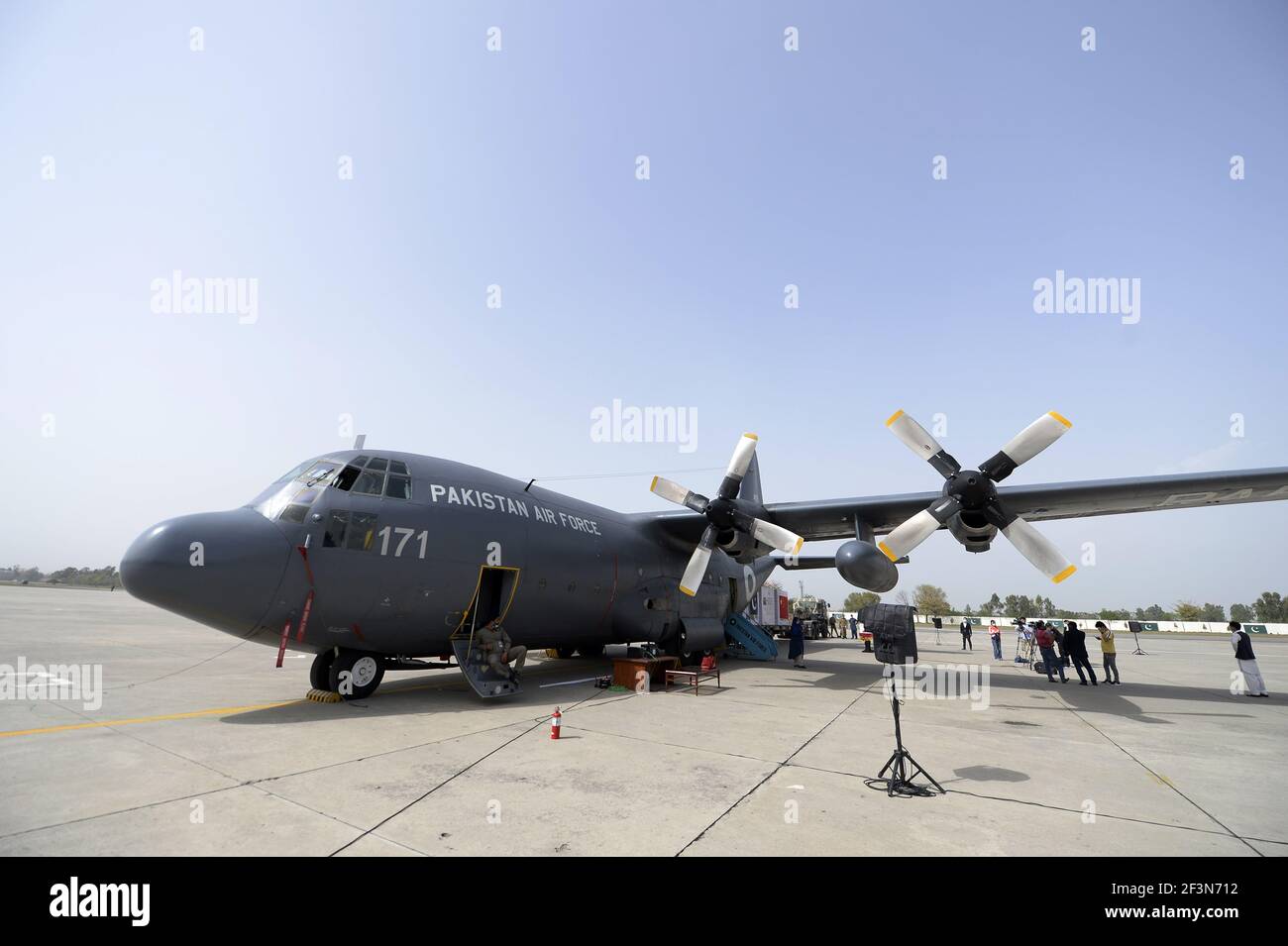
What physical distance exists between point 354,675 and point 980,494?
12.5 metres

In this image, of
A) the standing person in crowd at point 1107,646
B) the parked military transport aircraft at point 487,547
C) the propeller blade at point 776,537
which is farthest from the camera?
the standing person in crowd at point 1107,646

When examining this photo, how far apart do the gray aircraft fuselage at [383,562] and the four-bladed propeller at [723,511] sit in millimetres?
2180

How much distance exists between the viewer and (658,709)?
10.7 meters

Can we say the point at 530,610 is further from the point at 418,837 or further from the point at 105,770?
the point at 418,837

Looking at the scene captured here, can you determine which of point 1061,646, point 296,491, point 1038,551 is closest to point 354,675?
point 296,491

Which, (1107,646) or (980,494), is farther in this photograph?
(1107,646)

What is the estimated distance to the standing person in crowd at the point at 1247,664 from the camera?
1330 centimetres

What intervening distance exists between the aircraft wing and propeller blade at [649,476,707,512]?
99.0 inches

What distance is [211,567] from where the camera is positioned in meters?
8.31

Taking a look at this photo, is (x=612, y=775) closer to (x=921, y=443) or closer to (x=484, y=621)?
(x=484, y=621)

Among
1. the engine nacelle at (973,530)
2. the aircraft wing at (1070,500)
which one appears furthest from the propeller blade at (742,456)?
the engine nacelle at (973,530)

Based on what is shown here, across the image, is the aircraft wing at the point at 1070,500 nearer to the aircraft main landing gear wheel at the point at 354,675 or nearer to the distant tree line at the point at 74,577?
the aircraft main landing gear wheel at the point at 354,675
